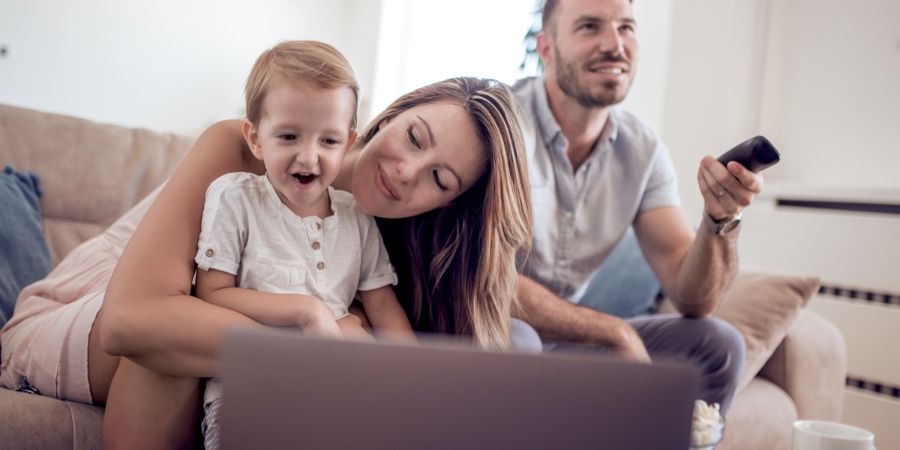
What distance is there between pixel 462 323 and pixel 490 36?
384 cm

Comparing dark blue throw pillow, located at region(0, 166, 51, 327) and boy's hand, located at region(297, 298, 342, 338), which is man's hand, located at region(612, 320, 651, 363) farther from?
dark blue throw pillow, located at region(0, 166, 51, 327)

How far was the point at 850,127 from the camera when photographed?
9.81ft

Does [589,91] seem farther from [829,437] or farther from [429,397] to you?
[429,397]

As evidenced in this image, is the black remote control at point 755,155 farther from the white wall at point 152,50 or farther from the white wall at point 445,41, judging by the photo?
the white wall at point 152,50

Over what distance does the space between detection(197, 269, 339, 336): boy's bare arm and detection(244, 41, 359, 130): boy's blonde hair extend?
236 millimetres

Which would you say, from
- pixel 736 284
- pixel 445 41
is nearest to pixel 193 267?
pixel 736 284

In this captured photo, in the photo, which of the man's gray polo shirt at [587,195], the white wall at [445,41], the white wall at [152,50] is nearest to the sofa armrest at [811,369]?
the man's gray polo shirt at [587,195]

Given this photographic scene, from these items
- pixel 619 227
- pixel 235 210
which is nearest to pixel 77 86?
pixel 619 227

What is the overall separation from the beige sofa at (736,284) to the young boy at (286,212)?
0.97 m

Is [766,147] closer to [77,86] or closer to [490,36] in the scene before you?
[490,36]

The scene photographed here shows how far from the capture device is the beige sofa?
6.08 ft

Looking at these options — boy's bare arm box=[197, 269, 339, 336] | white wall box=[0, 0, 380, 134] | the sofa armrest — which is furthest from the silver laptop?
white wall box=[0, 0, 380, 134]

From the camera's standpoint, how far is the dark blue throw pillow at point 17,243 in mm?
1517

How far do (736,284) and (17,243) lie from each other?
66.5 inches
